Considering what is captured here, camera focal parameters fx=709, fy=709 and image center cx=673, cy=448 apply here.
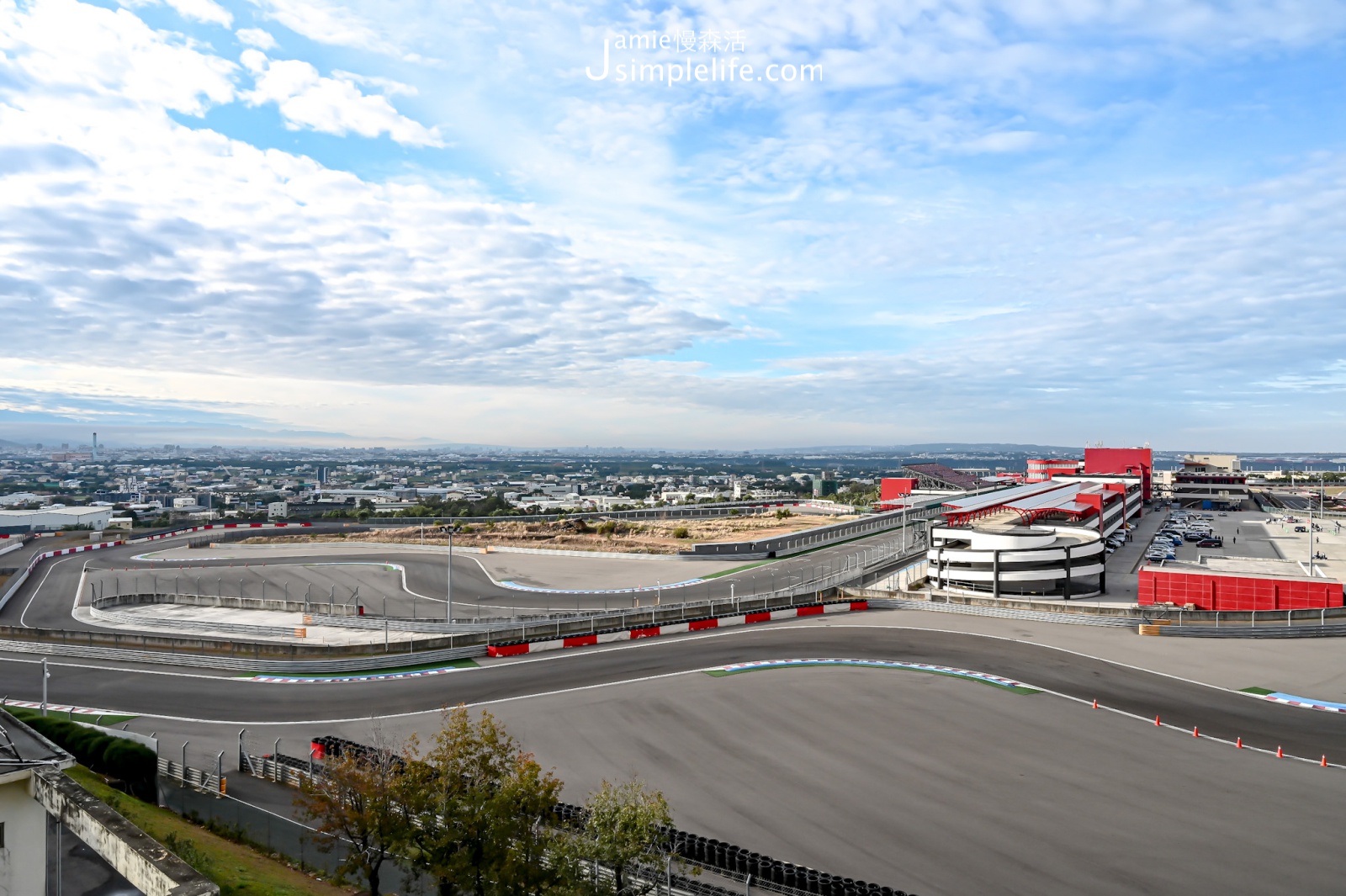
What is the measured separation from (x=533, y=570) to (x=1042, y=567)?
41400 millimetres

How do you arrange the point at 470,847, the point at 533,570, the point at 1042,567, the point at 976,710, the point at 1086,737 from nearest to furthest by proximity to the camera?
the point at 470,847 → the point at 1086,737 → the point at 976,710 → the point at 1042,567 → the point at 533,570

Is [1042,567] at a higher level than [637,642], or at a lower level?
higher

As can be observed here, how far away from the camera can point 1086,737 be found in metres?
23.7

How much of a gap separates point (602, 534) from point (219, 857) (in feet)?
234

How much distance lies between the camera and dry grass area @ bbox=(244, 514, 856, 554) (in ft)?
263

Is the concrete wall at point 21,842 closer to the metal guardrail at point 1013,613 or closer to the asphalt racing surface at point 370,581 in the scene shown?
the asphalt racing surface at point 370,581

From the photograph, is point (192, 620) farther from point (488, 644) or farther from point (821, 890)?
point (821, 890)

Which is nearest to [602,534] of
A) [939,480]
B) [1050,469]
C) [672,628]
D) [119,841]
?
[672,628]

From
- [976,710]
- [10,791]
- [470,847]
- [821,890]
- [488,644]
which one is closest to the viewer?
[10,791]

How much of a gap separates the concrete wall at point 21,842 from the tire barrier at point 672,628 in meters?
25.5

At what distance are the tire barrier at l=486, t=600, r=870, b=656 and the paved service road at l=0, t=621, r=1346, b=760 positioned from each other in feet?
4.12

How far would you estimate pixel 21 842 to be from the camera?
1023 centimetres

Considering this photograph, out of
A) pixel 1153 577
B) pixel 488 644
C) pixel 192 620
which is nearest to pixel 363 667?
pixel 488 644

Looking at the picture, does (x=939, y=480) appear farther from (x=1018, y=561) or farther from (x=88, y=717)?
(x=88, y=717)
